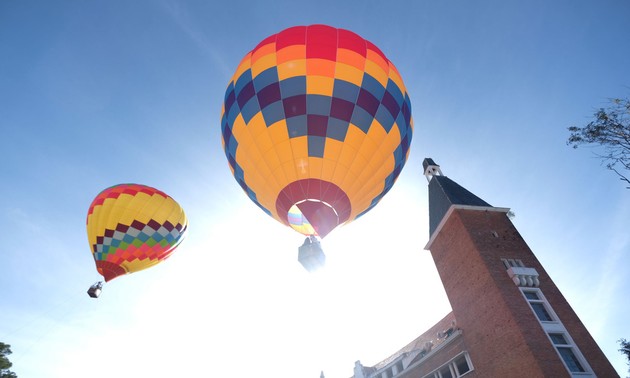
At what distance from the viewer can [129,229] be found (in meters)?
16.4

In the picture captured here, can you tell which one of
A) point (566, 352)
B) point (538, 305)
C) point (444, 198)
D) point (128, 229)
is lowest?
point (566, 352)

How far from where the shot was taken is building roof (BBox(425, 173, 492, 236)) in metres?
24.4

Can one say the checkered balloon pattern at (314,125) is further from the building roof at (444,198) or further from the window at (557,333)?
the building roof at (444,198)

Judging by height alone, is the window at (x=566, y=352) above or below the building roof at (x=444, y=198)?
below

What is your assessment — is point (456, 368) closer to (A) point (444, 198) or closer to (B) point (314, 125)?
(A) point (444, 198)

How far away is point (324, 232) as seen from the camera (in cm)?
917

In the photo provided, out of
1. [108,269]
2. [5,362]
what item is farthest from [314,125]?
[5,362]

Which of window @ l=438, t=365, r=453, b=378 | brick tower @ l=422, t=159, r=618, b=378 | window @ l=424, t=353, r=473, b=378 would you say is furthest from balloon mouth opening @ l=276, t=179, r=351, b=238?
window @ l=438, t=365, r=453, b=378

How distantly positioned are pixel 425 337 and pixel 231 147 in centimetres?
2640

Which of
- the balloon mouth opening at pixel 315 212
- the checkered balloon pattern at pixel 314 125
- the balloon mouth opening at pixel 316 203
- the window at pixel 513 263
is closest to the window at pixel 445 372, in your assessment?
the window at pixel 513 263

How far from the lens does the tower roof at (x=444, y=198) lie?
24.3 meters

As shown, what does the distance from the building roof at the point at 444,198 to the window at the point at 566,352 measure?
9.71 meters

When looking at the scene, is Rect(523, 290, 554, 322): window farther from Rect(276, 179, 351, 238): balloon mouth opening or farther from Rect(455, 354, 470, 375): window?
Rect(276, 179, 351, 238): balloon mouth opening

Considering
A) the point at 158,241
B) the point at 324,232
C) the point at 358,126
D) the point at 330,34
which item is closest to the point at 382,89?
the point at 358,126
